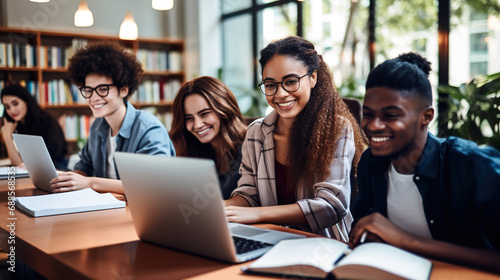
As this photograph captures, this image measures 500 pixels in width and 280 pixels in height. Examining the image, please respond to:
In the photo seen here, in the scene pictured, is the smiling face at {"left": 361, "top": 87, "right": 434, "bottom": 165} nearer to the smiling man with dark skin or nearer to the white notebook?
the smiling man with dark skin

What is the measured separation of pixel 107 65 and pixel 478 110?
2069mm

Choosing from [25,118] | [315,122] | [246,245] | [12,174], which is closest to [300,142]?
[315,122]

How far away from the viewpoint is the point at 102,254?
109 centimetres

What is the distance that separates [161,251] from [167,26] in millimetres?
5152

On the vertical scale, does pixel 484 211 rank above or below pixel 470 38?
below

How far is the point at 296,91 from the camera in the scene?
167 centimetres

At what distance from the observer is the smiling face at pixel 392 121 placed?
1130 millimetres

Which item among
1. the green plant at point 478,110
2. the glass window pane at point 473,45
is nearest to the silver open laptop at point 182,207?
the green plant at point 478,110

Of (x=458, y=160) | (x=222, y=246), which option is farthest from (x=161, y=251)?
(x=458, y=160)

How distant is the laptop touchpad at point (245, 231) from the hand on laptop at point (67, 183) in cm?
90

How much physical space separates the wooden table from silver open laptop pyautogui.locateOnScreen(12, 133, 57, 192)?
38cm

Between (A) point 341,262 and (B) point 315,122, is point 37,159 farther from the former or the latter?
(A) point 341,262

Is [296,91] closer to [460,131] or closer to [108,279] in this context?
[108,279]

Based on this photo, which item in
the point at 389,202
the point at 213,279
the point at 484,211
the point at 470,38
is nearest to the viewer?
the point at 213,279
